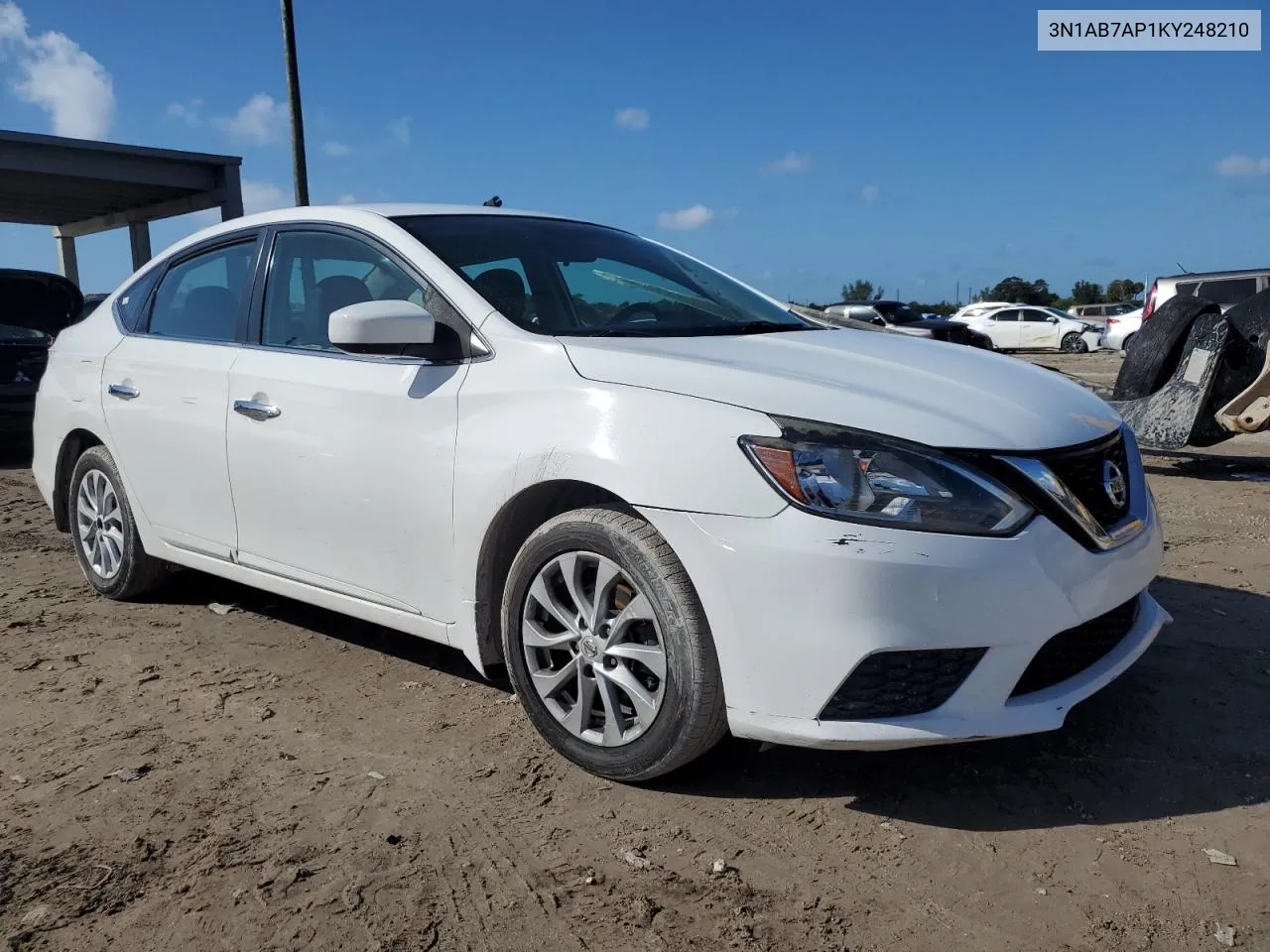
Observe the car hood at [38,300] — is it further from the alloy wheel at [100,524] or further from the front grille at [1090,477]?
the front grille at [1090,477]

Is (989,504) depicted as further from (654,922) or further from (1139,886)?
(654,922)

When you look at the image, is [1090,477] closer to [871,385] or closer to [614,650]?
[871,385]

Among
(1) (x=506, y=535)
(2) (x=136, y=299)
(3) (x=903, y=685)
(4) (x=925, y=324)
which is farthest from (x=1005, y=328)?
(3) (x=903, y=685)

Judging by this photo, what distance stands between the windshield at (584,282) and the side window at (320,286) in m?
0.15

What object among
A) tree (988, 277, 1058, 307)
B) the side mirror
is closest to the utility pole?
the side mirror

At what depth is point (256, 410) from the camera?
3.73 m

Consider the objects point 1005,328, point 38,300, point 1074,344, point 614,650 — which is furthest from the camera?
point 1005,328

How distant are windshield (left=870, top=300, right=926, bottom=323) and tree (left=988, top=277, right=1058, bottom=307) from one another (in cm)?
3548

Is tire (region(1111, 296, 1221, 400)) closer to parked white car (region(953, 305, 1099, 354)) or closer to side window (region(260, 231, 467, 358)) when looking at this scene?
side window (region(260, 231, 467, 358))

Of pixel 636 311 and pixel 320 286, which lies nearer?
pixel 636 311

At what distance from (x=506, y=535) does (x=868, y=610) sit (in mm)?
1126

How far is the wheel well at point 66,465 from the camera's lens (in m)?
4.89

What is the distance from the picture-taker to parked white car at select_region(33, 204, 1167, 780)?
252 centimetres

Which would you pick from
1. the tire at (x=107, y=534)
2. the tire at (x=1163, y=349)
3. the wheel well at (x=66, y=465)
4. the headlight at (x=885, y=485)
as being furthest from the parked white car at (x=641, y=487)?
the tire at (x=1163, y=349)
